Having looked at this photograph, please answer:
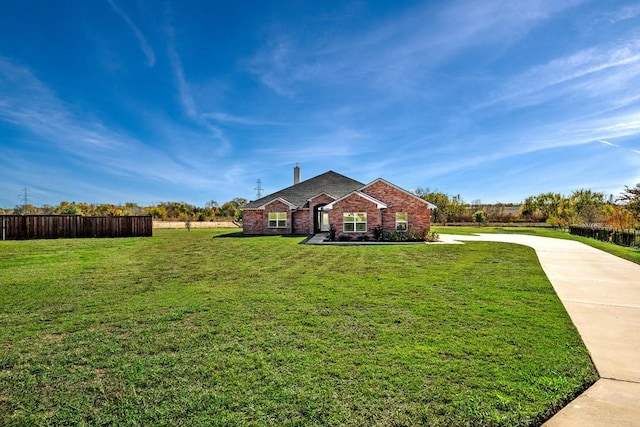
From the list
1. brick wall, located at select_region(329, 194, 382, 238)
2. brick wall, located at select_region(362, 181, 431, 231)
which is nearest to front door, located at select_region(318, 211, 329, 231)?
brick wall, located at select_region(329, 194, 382, 238)

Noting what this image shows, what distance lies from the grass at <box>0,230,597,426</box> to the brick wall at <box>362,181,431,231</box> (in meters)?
13.9

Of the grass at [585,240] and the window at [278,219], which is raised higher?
the window at [278,219]

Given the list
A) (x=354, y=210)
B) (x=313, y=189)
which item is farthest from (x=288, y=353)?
(x=313, y=189)

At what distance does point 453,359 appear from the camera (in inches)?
152

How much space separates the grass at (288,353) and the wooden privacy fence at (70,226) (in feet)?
61.8

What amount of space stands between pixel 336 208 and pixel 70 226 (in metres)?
20.3

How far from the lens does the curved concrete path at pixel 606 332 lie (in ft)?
9.48

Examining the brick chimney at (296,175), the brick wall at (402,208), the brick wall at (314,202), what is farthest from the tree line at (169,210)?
the brick wall at (402,208)

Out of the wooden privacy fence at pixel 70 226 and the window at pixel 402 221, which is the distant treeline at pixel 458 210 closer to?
the wooden privacy fence at pixel 70 226

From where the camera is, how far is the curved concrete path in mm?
2891

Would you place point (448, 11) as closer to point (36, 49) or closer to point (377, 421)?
point (377, 421)

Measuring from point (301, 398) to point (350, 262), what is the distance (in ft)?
28.6

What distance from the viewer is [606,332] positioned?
15.9ft

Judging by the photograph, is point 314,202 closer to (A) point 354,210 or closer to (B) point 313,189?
(B) point 313,189
